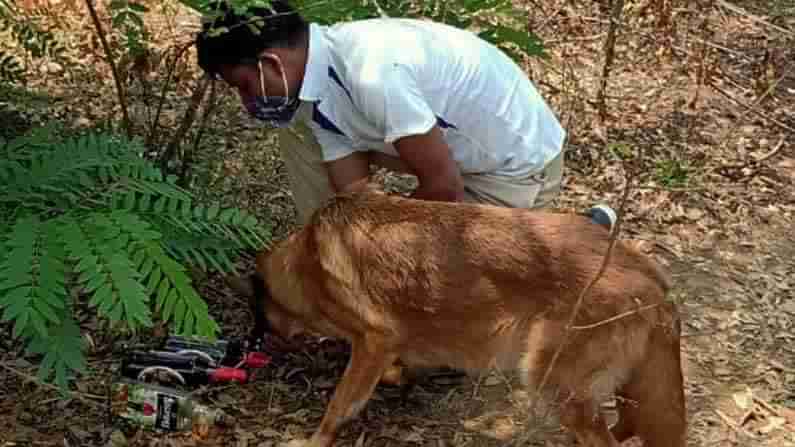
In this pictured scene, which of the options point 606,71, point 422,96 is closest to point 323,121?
point 422,96

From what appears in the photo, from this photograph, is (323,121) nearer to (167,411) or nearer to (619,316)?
(167,411)

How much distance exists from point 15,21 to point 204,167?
4.16 ft

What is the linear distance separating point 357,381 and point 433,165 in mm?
924

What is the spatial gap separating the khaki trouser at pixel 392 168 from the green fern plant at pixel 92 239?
2.54ft

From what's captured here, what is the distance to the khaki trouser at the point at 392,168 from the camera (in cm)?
473

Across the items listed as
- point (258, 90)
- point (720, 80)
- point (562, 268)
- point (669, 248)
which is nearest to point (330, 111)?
point (258, 90)

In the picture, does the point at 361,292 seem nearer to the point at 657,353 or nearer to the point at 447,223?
the point at 447,223

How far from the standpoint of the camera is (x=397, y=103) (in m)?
4.10

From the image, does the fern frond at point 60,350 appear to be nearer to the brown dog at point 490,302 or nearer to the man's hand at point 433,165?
the brown dog at point 490,302

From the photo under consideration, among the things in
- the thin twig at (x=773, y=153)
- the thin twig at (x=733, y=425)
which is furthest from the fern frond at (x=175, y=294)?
the thin twig at (x=773, y=153)

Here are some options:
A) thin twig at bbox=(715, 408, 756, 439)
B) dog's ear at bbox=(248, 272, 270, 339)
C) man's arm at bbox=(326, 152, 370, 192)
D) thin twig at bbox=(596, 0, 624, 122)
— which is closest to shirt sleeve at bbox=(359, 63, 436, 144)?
man's arm at bbox=(326, 152, 370, 192)

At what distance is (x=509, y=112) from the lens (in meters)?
4.54

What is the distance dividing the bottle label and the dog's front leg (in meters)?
0.60

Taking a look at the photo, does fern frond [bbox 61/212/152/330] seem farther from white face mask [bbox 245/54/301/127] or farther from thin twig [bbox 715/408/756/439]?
thin twig [bbox 715/408/756/439]
